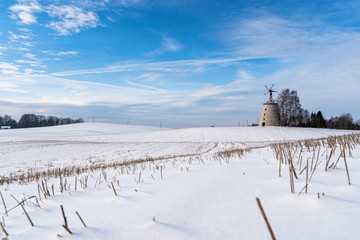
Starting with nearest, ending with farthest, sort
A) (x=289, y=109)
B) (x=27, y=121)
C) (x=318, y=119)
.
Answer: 1. (x=289, y=109)
2. (x=318, y=119)
3. (x=27, y=121)

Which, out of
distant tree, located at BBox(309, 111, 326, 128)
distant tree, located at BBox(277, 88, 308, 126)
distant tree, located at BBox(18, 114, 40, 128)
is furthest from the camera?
distant tree, located at BBox(18, 114, 40, 128)

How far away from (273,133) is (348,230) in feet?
140

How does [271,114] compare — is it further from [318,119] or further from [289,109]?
[318,119]

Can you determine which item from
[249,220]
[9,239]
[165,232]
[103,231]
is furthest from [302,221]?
[9,239]

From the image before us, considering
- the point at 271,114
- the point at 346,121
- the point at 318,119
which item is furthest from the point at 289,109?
the point at 346,121

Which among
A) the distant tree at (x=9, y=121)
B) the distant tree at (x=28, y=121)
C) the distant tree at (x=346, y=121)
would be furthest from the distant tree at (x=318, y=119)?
the distant tree at (x=9, y=121)

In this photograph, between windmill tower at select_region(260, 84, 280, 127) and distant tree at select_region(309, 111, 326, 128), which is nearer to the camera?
windmill tower at select_region(260, 84, 280, 127)

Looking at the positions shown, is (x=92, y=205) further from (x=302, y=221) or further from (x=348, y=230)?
(x=348, y=230)

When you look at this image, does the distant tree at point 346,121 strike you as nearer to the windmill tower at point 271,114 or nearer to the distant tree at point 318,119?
the distant tree at point 318,119

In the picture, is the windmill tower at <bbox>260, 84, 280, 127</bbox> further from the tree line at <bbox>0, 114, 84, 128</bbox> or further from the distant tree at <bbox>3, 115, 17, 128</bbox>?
the distant tree at <bbox>3, 115, 17, 128</bbox>

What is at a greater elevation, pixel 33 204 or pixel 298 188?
pixel 298 188

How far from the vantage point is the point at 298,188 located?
6.87ft

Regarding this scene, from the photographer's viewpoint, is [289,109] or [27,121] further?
[27,121]

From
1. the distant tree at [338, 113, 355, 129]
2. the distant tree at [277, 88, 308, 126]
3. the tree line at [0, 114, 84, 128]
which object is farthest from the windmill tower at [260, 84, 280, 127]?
the tree line at [0, 114, 84, 128]
